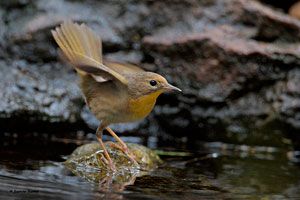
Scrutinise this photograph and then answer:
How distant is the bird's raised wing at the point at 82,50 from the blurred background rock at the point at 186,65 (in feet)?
5.24

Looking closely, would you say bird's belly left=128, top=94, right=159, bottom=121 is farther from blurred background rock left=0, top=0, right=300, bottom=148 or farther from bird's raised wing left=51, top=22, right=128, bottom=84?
blurred background rock left=0, top=0, right=300, bottom=148

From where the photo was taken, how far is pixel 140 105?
4605 millimetres

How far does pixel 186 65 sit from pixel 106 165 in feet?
6.54

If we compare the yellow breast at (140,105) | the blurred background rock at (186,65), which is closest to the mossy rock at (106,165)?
the yellow breast at (140,105)

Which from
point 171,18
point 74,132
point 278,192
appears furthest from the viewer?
point 171,18

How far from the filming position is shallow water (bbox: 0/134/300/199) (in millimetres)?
3816

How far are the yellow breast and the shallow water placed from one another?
17.5 inches

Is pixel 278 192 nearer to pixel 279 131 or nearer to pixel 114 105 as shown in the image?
pixel 114 105

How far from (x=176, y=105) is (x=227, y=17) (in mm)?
1090

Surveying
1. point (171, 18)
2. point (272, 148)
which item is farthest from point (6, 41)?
point (272, 148)

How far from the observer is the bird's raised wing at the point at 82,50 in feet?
13.7

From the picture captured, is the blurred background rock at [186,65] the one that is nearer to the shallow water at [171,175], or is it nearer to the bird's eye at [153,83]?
the shallow water at [171,175]

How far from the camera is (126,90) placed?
4602 millimetres

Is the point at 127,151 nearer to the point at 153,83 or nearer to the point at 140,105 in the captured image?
the point at 140,105
